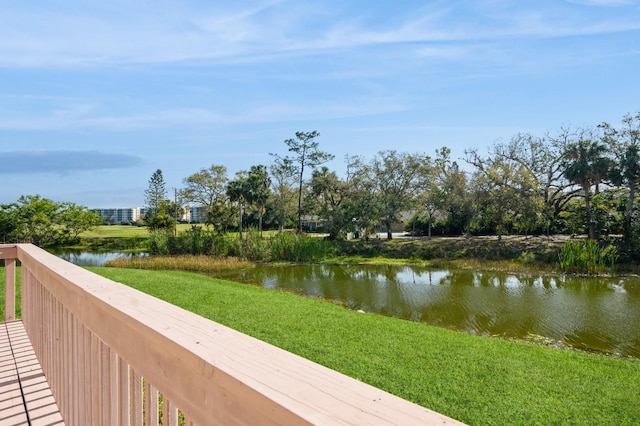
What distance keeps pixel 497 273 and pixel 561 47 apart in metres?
8.66

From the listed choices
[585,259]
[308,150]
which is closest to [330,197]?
[308,150]

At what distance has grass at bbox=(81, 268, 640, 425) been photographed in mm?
3559

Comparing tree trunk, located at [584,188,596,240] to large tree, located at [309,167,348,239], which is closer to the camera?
tree trunk, located at [584,188,596,240]

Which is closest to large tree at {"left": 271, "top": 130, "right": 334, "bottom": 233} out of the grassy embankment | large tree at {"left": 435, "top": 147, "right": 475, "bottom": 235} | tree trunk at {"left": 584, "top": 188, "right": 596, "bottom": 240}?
large tree at {"left": 435, "top": 147, "right": 475, "bottom": 235}

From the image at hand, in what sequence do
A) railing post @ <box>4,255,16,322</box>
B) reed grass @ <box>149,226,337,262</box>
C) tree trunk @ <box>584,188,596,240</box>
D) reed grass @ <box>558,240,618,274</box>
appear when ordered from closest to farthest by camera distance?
1. railing post @ <box>4,255,16,322</box>
2. reed grass @ <box>558,240,618,274</box>
3. reed grass @ <box>149,226,337,262</box>
4. tree trunk @ <box>584,188,596,240</box>

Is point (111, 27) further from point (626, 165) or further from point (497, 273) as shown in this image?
point (626, 165)

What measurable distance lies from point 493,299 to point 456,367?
6.74m

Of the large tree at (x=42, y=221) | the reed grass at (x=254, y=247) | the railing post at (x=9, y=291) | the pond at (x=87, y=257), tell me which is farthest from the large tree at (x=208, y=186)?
the railing post at (x=9, y=291)

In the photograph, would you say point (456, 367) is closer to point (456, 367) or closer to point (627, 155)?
point (456, 367)

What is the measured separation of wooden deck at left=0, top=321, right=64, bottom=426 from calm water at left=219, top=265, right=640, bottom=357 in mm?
6971

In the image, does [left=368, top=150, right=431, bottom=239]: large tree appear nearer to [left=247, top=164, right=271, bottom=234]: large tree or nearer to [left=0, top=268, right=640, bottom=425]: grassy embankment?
[left=247, top=164, right=271, bottom=234]: large tree

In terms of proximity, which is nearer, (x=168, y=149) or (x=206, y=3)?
(x=206, y=3)

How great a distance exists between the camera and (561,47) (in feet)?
28.4

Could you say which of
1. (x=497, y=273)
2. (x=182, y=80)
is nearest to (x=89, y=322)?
(x=182, y=80)
